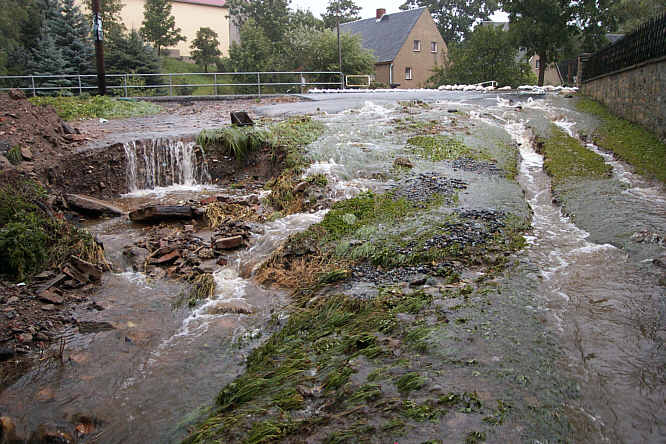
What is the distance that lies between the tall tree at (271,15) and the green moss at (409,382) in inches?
1831

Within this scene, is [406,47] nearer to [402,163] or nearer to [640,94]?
[640,94]

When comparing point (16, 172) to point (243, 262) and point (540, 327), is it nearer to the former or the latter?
point (243, 262)

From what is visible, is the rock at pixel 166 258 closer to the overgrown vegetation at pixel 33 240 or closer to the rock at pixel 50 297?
the overgrown vegetation at pixel 33 240

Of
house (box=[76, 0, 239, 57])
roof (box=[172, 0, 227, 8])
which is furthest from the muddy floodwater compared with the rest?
roof (box=[172, 0, 227, 8])

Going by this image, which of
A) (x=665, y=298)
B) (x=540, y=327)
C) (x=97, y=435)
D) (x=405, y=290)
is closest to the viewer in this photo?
(x=97, y=435)

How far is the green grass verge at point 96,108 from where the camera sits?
661 inches

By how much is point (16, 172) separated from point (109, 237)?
3.12m

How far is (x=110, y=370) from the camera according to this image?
5.13 meters

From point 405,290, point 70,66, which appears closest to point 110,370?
point 405,290

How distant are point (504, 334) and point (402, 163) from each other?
23.5 ft

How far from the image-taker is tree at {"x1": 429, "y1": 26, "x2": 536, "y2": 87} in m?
39.4

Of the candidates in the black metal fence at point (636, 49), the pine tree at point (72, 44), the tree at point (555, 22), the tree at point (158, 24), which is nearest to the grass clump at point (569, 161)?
the black metal fence at point (636, 49)

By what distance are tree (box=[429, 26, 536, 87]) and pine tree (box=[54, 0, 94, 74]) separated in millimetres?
28620

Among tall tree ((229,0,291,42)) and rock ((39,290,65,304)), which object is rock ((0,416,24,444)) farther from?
tall tree ((229,0,291,42))
